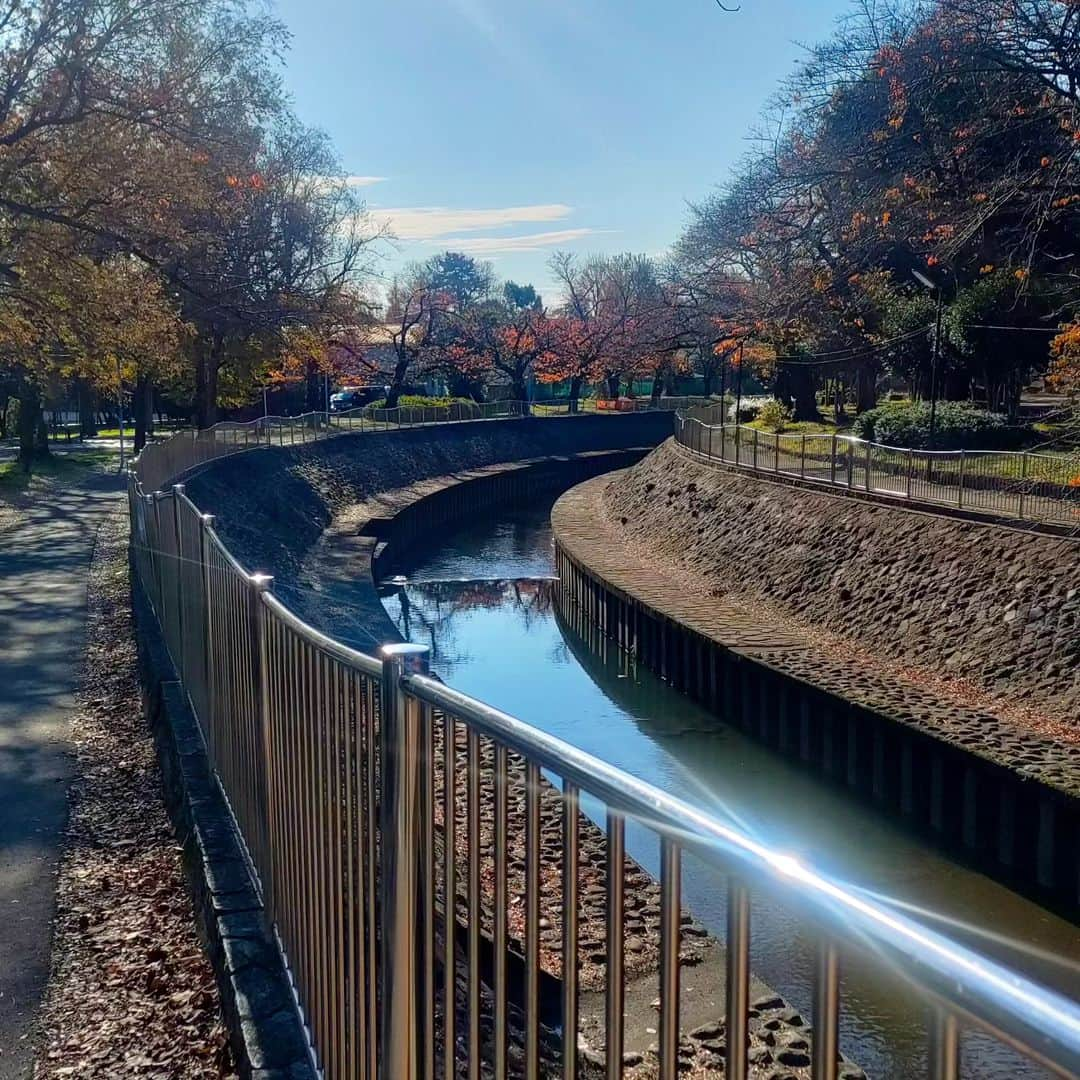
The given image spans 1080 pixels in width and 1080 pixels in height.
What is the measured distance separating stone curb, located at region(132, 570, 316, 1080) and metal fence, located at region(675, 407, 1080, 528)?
13096 mm

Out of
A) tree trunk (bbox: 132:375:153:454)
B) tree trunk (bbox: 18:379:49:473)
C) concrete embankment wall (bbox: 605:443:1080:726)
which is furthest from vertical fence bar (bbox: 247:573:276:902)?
tree trunk (bbox: 132:375:153:454)

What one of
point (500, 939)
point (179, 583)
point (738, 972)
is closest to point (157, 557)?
point (179, 583)

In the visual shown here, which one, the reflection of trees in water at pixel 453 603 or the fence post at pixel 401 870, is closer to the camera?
the fence post at pixel 401 870

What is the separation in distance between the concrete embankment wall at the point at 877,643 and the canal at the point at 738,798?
405 mm

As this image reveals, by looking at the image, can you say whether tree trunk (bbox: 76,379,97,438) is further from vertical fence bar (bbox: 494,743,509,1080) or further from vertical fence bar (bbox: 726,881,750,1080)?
vertical fence bar (bbox: 726,881,750,1080)

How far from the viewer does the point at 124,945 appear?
538cm

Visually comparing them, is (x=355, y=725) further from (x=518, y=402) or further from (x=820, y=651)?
(x=518, y=402)

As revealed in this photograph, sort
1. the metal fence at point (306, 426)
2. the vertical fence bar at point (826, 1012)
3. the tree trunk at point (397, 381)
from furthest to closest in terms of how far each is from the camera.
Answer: the tree trunk at point (397, 381) < the metal fence at point (306, 426) < the vertical fence bar at point (826, 1012)

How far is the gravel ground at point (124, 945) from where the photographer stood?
441cm

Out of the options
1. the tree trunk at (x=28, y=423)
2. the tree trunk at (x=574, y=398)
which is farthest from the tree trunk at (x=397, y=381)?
the tree trunk at (x=28, y=423)

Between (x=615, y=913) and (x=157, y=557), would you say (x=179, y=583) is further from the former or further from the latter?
(x=615, y=913)

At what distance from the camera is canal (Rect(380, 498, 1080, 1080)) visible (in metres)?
8.18

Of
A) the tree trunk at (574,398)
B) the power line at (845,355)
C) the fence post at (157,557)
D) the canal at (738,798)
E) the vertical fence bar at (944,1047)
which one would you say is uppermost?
the power line at (845,355)

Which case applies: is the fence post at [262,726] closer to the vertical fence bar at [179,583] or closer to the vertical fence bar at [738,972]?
the vertical fence bar at [738,972]
